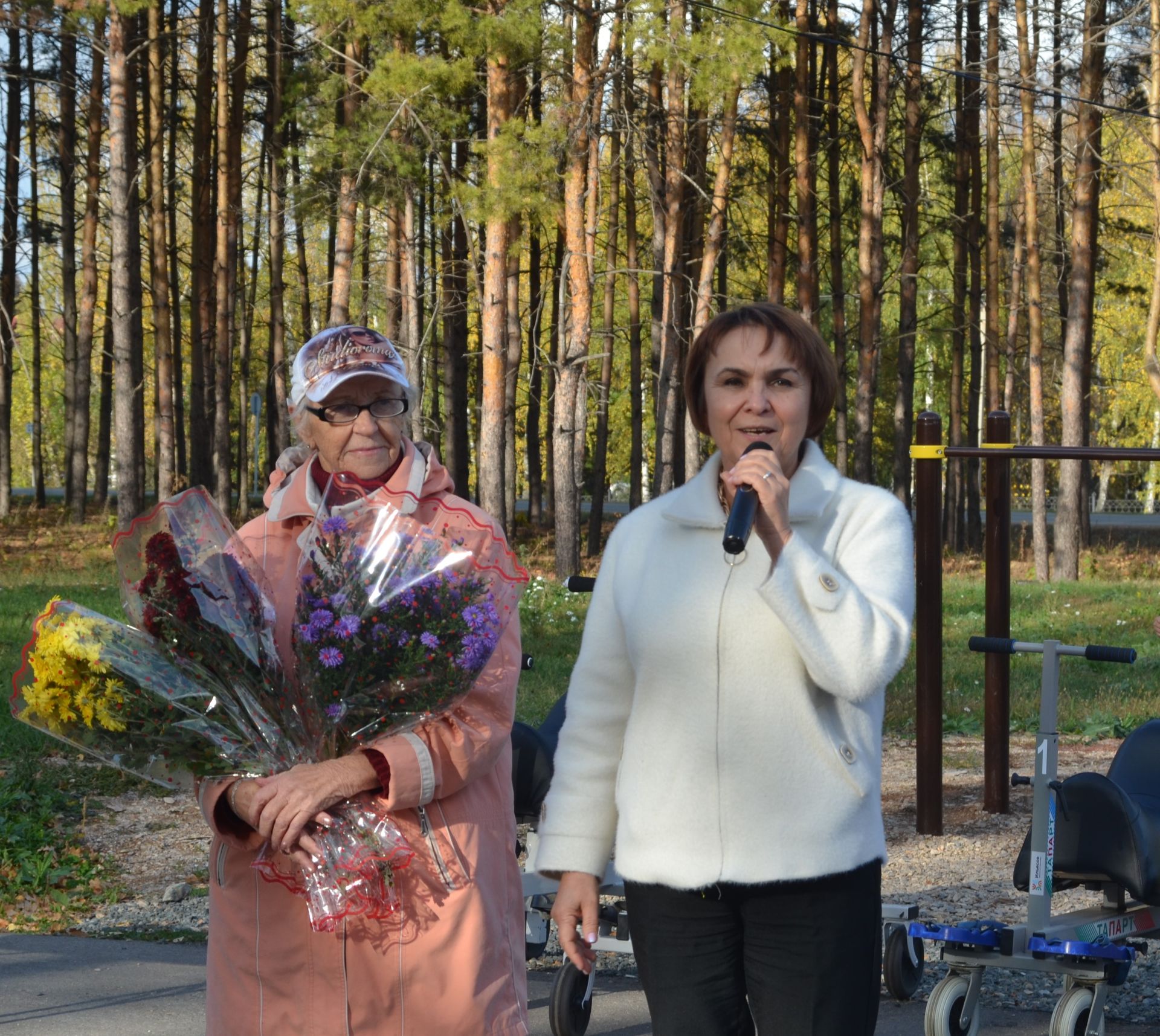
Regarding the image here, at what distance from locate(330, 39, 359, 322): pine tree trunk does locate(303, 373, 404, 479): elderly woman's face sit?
18.4 metres

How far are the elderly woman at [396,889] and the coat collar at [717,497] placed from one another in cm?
43

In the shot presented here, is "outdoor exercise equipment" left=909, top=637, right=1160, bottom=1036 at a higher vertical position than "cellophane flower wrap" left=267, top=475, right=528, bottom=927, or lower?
lower

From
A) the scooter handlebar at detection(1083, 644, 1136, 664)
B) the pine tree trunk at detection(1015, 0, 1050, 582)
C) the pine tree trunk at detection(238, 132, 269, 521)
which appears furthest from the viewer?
the pine tree trunk at detection(238, 132, 269, 521)

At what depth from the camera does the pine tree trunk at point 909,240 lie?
2694 cm

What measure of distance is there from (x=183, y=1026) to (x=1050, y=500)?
53119 millimetres

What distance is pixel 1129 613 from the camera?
18625mm

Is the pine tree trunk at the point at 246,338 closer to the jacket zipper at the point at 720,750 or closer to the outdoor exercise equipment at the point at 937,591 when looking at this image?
the outdoor exercise equipment at the point at 937,591

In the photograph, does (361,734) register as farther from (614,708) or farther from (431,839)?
(614,708)

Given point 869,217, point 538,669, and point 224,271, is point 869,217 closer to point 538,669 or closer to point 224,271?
point 224,271

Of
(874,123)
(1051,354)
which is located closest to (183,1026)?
(874,123)

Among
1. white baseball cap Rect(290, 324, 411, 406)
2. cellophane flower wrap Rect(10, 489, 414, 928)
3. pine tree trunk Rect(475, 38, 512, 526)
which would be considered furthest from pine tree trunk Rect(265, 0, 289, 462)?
cellophane flower wrap Rect(10, 489, 414, 928)

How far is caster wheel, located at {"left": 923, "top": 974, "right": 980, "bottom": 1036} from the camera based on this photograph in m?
4.79

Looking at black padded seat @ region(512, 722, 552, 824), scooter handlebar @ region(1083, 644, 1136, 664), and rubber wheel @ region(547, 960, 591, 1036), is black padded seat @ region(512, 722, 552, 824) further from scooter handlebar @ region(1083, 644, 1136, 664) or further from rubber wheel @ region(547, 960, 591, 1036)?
scooter handlebar @ region(1083, 644, 1136, 664)

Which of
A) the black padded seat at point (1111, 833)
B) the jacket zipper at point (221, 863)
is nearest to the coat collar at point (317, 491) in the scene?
the jacket zipper at point (221, 863)
